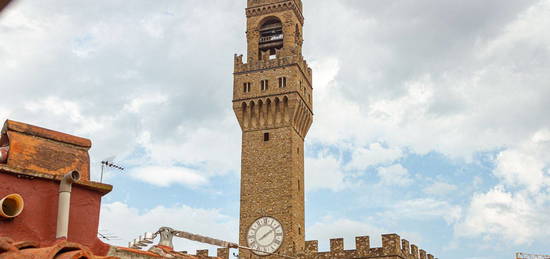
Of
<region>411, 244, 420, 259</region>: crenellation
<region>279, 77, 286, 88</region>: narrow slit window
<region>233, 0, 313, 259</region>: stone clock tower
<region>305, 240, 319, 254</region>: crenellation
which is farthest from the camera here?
<region>279, 77, 286, 88</region>: narrow slit window

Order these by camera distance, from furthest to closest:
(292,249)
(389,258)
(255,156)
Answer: (255,156)
(292,249)
(389,258)

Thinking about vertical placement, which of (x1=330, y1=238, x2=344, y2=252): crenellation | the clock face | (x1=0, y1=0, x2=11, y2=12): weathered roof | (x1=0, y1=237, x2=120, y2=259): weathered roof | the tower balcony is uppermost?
the tower balcony

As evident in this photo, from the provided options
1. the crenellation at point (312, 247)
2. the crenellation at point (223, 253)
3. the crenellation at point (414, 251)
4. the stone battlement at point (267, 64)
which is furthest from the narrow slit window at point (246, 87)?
the crenellation at point (414, 251)

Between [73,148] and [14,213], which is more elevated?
[73,148]

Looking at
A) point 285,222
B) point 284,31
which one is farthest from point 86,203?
point 284,31

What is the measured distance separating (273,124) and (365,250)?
8.90m

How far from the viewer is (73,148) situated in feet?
40.4

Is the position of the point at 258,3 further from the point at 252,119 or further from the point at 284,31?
the point at 252,119

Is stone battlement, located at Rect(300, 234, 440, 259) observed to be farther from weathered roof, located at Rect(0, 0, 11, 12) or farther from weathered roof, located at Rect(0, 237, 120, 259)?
weathered roof, located at Rect(0, 0, 11, 12)

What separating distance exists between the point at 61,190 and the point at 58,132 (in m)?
1.94

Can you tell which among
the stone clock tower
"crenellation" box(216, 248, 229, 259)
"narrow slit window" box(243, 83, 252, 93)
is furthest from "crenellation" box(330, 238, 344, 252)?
"narrow slit window" box(243, 83, 252, 93)

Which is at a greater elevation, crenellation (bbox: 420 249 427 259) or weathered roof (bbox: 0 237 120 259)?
crenellation (bbox: 420 249 427 259)

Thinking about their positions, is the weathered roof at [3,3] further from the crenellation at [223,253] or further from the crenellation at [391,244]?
the crenellation at [223,253]

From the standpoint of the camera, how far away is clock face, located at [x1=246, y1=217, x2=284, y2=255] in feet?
87.5
